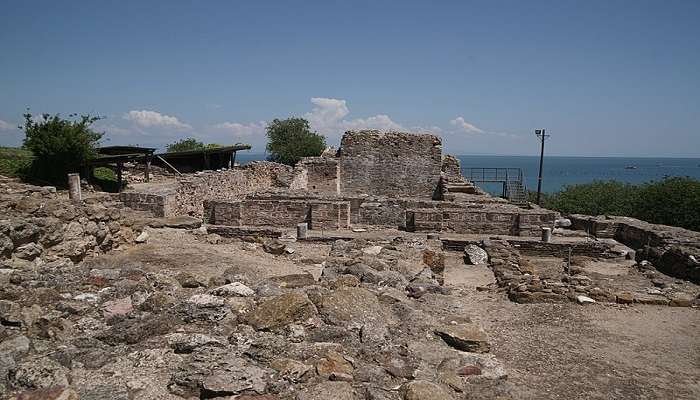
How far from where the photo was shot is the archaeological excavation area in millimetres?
3818

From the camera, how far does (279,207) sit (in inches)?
566

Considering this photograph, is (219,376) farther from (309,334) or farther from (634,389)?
(634,389)

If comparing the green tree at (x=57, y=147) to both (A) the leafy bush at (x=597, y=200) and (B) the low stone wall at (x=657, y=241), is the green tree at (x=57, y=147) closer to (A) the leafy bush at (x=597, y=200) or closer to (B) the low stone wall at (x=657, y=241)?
(B) the low stone wall at (x=657, y=241)

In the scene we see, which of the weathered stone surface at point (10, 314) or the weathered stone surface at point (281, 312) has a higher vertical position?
the weathered stone surface at point (10, 314)

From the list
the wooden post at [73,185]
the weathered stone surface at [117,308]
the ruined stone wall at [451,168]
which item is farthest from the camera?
the ruined stone wall at [451,168]

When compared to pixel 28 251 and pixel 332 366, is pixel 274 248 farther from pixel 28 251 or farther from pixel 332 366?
pixel 332 366

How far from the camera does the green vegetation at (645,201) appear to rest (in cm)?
2570

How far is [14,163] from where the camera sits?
16703mm

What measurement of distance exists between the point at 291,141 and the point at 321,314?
4061 centimetres

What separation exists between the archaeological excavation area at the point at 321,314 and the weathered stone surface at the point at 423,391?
0.02 metres

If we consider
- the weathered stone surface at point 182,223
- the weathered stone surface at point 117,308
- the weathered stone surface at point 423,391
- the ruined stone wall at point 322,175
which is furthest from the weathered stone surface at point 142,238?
the ruined stone wall at point 322,175

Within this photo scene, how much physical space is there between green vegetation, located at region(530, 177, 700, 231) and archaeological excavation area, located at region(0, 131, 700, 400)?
15.9 meters

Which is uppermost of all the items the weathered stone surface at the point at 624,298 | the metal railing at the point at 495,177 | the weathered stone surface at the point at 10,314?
the metal railing at the point at 495,177

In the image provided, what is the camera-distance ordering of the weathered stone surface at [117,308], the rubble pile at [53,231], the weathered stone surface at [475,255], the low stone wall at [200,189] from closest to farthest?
1. the weathered stone surface at [117,308]
2. the rubble pile at [53,231]
3. the weathered stone surface at [475,255]
4. the low stone wall at [200,189]
